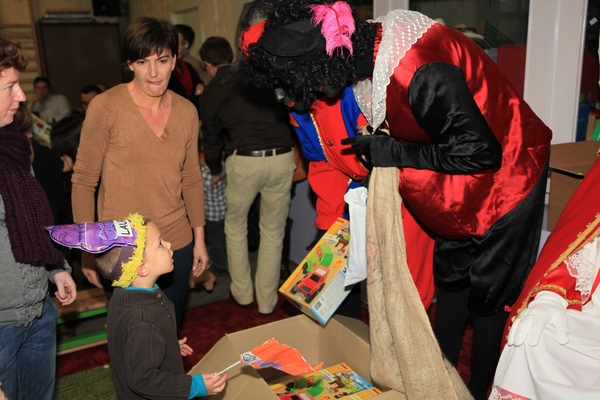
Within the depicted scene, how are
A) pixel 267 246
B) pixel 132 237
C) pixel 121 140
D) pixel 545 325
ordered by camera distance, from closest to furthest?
pixel 545 325, pixel 132 237, pixel 121 140, pixel 267 246

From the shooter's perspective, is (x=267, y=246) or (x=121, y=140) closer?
(x=121, y=140)

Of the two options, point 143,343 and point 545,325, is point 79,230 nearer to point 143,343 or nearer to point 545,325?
point 143,343

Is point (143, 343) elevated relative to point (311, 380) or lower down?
elevated

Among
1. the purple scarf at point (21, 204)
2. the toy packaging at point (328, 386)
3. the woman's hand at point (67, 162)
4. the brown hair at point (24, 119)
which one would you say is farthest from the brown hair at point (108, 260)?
the woman's hand at point (67, 162)

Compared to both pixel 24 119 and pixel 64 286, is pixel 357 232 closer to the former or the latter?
pixel 64 286

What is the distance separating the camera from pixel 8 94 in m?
1.47

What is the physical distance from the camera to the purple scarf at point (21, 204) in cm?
148

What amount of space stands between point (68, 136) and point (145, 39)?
1575 mm

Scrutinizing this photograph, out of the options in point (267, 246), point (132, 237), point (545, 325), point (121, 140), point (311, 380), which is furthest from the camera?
point (267, 246)

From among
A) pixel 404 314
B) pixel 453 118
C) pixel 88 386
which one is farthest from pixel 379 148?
Answer: pixel 88 386

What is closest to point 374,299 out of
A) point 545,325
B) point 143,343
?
point 545,325

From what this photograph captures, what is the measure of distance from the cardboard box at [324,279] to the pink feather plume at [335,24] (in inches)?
32.3

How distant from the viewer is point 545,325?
1447 millimetres

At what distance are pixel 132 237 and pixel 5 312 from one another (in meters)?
0.38
